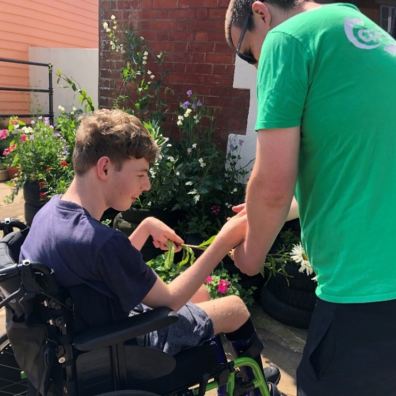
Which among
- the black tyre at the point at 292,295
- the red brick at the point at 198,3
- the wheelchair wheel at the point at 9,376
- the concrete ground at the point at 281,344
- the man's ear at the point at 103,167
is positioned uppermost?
the red brick at the point at 198,3

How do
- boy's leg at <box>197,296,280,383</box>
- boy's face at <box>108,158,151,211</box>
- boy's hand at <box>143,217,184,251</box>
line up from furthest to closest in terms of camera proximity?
boy's hand at <box>143,217,184,251</box>, boy's leg at <box>197,296,280,383</box>, boy's face at <box>108,158,151,211</box>

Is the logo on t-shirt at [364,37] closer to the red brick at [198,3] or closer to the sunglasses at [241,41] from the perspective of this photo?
the sunglasses at [241,41]

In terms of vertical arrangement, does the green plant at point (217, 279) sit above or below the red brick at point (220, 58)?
→ below

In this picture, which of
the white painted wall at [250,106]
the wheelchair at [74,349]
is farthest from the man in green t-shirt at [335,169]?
the white painted wall at [250,106]

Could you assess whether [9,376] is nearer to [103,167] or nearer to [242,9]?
[103,167]

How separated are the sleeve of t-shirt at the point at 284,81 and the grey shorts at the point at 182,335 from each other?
95cm

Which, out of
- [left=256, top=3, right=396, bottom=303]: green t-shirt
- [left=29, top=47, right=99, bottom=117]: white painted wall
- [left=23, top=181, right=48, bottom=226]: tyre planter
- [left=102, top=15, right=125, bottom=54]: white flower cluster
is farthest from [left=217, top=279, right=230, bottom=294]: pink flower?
[left=29, top=47, right=99, bottom=117]: white painted wall

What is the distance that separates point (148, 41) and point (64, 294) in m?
3.37

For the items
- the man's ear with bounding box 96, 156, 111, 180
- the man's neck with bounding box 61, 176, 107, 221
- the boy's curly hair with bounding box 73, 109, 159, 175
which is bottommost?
the man's neck with bounding box 61, 176, 107, 221

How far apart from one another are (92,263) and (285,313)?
216 cm

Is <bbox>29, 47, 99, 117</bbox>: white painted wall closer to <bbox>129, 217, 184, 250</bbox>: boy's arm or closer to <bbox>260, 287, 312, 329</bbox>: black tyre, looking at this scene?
<bbox>260, 287, 312, 329</bbox>: black tyre

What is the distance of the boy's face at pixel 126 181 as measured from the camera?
1.71m

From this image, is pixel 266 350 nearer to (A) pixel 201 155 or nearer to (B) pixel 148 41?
(A) pixel 201 155

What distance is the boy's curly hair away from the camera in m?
1.68
